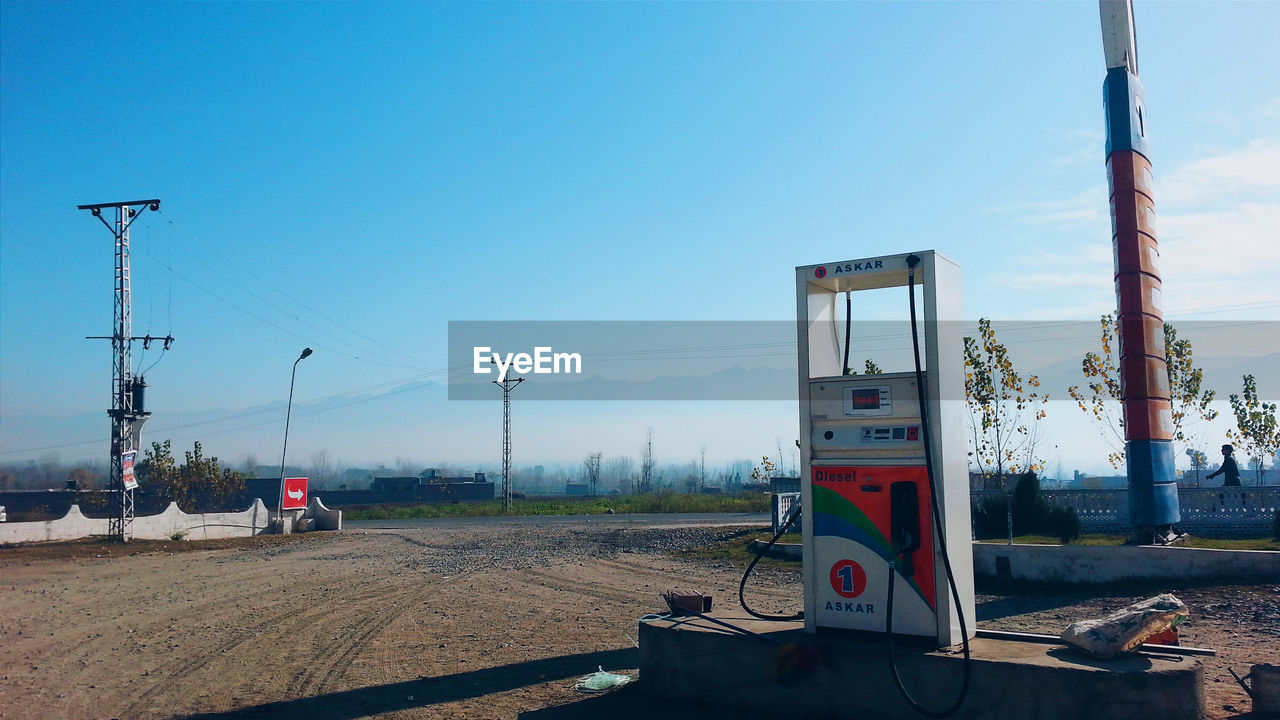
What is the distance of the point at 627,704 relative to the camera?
6.93 m

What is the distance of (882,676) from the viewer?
5.92m

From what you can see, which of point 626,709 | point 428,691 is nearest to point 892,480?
point 626,709

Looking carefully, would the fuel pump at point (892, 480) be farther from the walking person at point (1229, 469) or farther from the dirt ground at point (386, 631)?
the walking person at point (1229, 469)

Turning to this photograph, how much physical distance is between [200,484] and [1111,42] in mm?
55746

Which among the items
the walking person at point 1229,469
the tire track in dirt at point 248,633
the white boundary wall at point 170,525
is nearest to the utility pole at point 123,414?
the white boundary wall at point 170,525

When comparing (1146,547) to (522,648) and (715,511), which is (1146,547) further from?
(715,511)

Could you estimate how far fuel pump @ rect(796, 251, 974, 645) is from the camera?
6.18 metres

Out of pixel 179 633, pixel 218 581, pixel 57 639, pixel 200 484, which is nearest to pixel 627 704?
pixel 179 633

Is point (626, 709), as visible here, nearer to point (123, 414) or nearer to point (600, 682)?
point (600, 682)

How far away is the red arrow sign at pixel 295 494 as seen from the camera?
3891 centimetres

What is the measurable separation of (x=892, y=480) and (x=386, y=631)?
24.8ft

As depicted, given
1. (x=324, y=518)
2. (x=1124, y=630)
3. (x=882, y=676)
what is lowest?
(x=324, y=518)

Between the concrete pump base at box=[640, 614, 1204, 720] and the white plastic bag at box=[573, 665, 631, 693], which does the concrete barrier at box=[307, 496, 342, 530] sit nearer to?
the white plastic bag at box=[573, 665, 631, 693]

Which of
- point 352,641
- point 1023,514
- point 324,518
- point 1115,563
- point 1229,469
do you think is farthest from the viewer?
point 324,518
